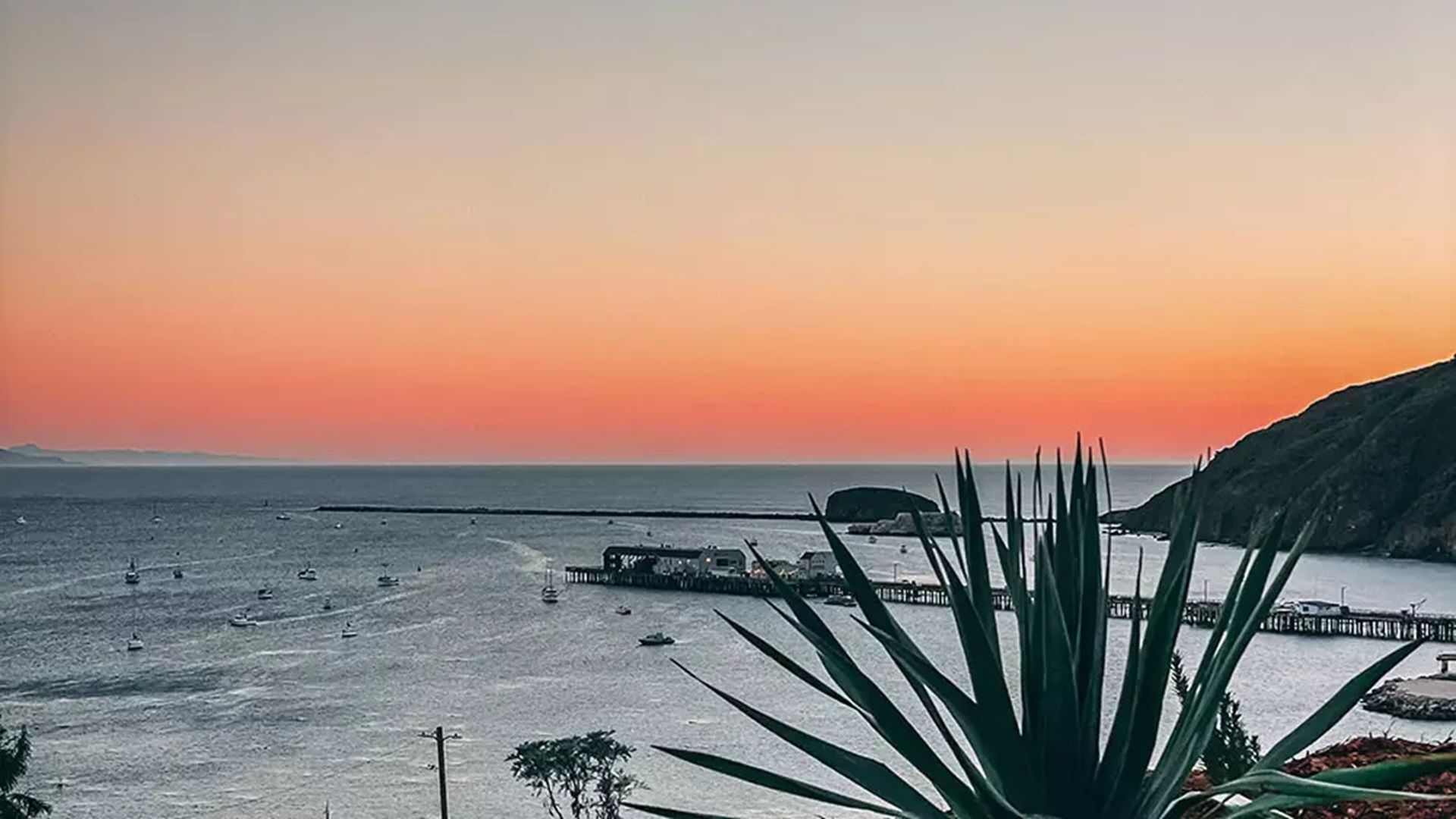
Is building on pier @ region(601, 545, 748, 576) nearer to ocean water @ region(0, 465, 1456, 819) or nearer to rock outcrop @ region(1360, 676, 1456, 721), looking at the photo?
ocean water @ region(0, 465, 1456, 819)

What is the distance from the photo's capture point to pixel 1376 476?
84750 millimetres

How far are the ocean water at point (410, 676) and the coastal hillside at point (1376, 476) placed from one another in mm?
3467

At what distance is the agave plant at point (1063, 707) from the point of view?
9.68 ft

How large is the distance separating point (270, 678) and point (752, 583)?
28.6 meters

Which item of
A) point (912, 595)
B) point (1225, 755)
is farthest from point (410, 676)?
point (1225, 755)

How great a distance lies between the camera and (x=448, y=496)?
197 meters

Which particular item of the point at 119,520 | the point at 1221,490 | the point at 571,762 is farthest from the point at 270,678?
the point at 119,520

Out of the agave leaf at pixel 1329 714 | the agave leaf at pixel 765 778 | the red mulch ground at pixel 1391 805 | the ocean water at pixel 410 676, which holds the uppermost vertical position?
the agave leaf at pixel 1329 714

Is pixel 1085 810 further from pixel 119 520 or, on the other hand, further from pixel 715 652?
pixel 119 520

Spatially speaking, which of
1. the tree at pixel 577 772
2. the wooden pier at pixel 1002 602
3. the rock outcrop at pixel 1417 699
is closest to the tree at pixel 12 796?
the tree at pixel 577 772

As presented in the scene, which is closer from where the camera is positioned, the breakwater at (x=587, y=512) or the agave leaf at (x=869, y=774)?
the agave leaf at (x=869, y=774)

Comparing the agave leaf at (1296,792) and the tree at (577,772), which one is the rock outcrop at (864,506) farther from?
the agave leaf at (1296,792)

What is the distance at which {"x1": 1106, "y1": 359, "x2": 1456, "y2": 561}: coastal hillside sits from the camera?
3196 inches

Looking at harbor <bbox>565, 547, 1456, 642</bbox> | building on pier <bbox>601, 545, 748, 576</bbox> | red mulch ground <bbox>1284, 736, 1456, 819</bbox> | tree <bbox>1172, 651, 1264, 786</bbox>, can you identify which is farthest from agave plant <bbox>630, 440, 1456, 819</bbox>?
building on pier <bbox>601, 545, 748, 576</bbox>
